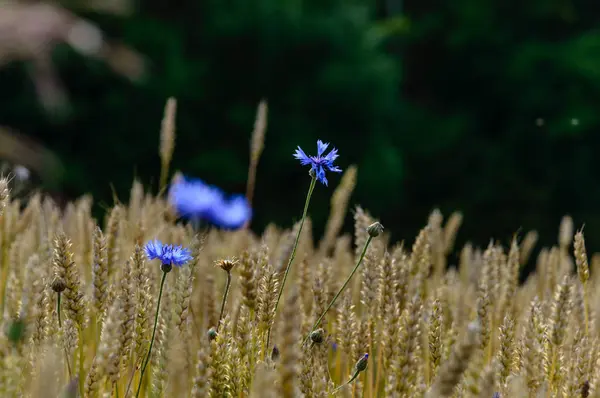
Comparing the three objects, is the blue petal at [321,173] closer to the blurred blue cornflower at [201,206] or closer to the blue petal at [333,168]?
the blue petal at [333,168]

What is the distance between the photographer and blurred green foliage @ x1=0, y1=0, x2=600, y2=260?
8.27m

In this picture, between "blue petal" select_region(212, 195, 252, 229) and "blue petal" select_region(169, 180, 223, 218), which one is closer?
"blue petal" select_region(169, 180, 223, 218)

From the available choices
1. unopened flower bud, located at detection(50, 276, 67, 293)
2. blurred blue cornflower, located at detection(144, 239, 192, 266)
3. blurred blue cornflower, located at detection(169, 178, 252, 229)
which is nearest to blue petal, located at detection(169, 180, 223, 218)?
blurred blue cornflower, located at detection(169, 178, 252, 229)

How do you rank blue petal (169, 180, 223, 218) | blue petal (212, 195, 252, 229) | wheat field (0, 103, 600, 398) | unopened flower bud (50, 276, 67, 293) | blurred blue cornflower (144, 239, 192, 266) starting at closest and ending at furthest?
wheat field (0, 103, 600, 398) < unopened flower bud (50, 276, 67, 293) < blurred blue cornflower (144, 239, 192, 266) < blue petal (169, 180, 223, 218) < blue petal (212, 195, 252, 229)

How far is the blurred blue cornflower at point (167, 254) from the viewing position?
3.11 feet

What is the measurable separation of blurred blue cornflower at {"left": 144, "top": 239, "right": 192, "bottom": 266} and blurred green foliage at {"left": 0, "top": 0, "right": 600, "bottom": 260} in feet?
21.8

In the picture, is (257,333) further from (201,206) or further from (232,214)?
(232,214)

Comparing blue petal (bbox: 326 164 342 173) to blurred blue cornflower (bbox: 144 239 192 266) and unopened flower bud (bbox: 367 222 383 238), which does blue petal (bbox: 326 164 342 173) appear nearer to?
unopened flower bud (bbox: 367 222 383 238)

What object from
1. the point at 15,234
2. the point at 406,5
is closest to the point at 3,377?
the point at 15,234

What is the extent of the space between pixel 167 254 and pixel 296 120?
25.6 feet

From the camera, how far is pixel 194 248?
0.99 meters

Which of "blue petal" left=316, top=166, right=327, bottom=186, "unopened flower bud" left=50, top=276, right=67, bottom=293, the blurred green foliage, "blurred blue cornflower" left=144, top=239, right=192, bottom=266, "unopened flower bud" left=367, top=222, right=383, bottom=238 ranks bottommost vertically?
"unopened flower bud" left=50, top=276, right=67, bottom=293

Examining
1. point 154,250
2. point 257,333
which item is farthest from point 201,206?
point 257,333

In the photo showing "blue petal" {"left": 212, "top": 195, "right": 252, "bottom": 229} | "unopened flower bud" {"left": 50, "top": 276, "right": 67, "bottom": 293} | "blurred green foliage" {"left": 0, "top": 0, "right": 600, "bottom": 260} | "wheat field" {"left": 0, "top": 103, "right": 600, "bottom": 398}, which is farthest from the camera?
"blurred green foliage" {"left": 0, "top": 0, "right": 600, "bottom": 260}
